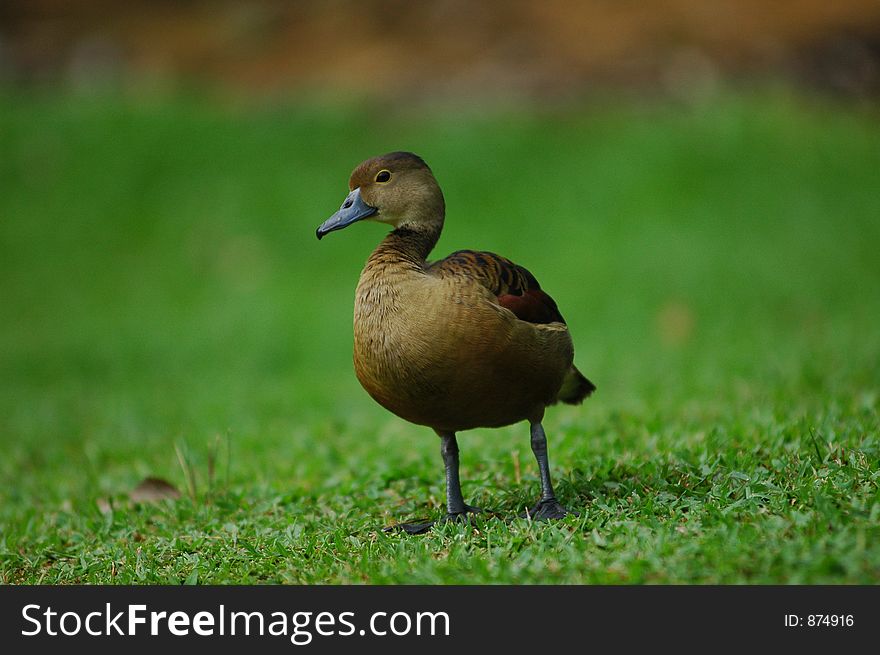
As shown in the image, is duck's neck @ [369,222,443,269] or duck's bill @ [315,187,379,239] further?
duck's bill @ [315,187,379,239]

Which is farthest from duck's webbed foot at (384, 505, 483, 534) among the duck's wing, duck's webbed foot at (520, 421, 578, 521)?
the duck's wing

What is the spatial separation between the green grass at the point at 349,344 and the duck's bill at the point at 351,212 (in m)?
1.31

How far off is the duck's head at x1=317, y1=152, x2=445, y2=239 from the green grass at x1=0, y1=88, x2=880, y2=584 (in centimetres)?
133

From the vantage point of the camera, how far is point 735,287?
10.2m

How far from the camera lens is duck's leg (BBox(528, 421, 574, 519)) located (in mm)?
4035

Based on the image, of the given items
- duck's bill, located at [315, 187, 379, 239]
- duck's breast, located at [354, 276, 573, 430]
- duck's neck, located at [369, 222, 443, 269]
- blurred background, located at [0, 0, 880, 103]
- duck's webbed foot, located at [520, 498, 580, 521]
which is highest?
blurred background, located at [0, 0, 880, 103]

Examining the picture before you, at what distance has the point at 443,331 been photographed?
375 cm

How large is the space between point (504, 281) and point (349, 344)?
5884 millimetres

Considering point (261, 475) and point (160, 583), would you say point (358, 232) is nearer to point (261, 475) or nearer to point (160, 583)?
point (261, 475)

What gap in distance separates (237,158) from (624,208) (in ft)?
17.6

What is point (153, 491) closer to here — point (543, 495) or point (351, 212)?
point (351, 212)

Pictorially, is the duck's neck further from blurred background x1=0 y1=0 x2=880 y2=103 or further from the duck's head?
blurred background x1=0 y1=0 x2=880 y2=103

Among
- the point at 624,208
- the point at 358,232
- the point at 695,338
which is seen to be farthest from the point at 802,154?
the point at 358,232

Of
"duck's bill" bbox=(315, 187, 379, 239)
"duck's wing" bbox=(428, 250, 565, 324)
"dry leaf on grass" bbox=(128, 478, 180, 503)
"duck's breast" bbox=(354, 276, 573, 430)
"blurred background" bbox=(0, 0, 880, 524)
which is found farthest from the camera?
"blurred background" bbox=(0, 0, 880, 524)
